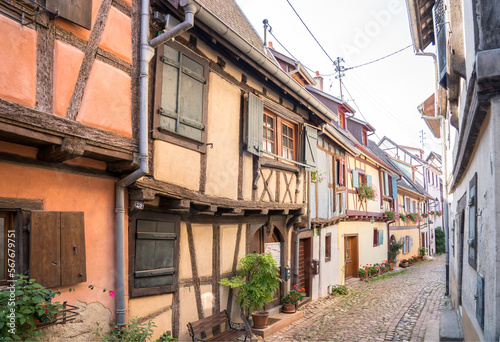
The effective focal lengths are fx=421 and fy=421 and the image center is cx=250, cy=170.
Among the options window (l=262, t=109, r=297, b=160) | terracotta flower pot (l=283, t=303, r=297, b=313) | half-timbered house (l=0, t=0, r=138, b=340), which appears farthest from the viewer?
terracotta flower pot (l=283, t=303, r=297, b=313)

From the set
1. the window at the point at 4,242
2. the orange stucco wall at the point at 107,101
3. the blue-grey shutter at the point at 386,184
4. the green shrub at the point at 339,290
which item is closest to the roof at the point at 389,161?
the blue-grey shutter at the point at 386,184

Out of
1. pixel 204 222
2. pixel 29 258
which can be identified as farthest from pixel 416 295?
pixel 29 258

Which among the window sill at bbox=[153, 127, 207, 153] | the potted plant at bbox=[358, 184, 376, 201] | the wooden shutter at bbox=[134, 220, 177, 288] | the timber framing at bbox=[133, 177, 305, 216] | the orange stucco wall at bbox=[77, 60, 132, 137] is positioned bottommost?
the wooden shutter at bbox=[134, 220, 177, 288]

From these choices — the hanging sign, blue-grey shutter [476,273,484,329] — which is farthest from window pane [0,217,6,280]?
the hanging sign

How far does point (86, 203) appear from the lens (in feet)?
15.3

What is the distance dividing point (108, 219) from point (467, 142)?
425 cm

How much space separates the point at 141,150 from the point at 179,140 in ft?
3.22

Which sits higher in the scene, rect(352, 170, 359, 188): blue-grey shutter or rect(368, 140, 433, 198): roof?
rect(368, 140, 433, 198): roof

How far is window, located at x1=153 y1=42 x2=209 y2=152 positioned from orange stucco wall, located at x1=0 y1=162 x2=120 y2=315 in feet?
3.65

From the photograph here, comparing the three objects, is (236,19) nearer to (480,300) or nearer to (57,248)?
(57,248)

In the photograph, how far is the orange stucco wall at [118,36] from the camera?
188 inches

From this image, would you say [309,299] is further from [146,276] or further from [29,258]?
[29,258]

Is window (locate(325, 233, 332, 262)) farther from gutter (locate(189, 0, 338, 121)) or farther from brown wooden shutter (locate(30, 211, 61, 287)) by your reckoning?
brown wooden shutter (locate(30, 211, 61, 287))

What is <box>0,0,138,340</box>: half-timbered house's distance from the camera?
12.6ft
